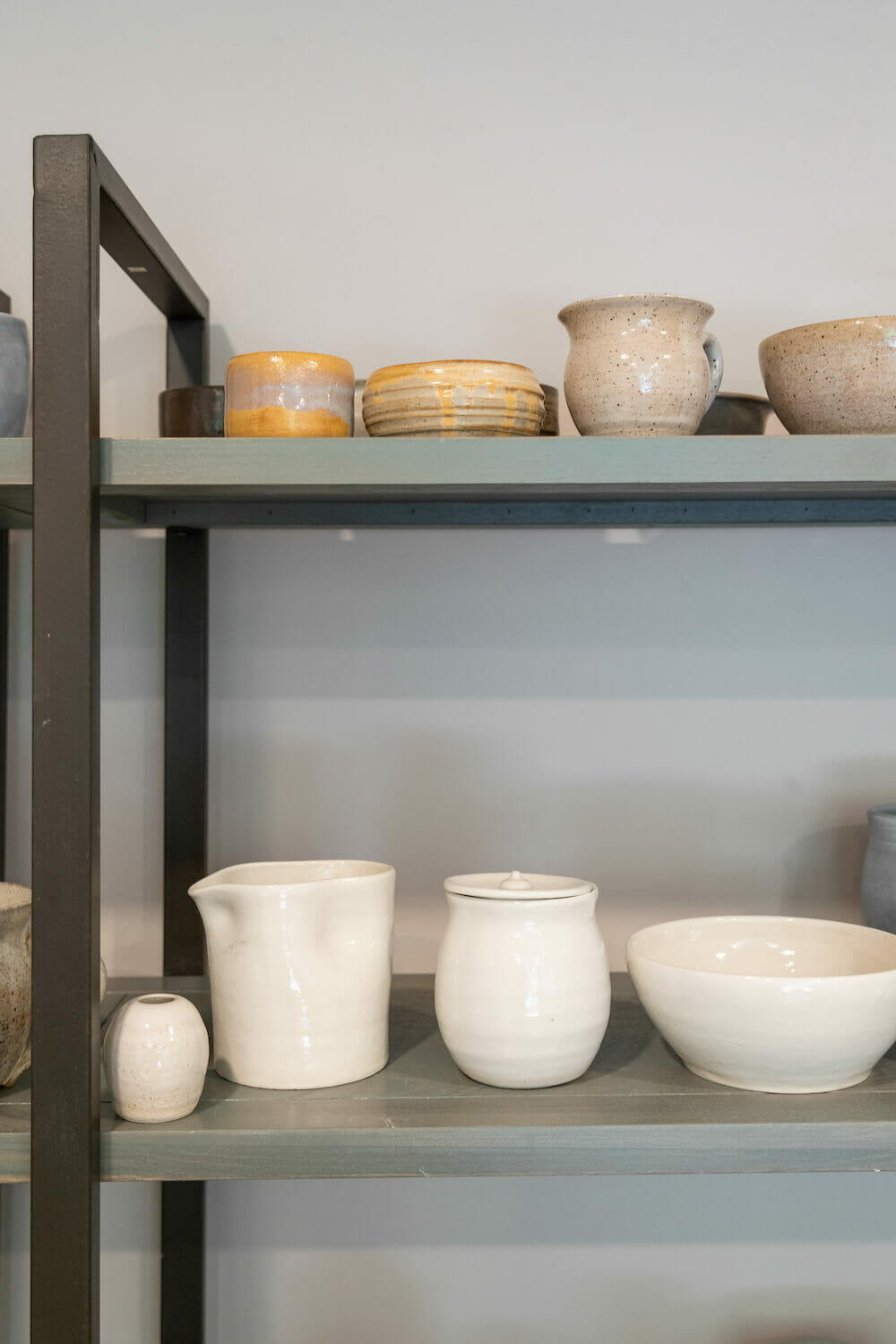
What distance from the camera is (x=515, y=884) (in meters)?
0.92

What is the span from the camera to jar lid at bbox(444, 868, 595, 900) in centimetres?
89

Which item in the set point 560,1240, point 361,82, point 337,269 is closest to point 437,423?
point 337,269

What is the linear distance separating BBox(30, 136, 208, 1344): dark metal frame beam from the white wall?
1.49ft

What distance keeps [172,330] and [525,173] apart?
42 cm

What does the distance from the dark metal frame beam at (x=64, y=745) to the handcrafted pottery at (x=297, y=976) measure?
116 millimetres

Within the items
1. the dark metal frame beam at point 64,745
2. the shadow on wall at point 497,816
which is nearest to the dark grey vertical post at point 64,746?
the dark metal frame beam at point 64,745

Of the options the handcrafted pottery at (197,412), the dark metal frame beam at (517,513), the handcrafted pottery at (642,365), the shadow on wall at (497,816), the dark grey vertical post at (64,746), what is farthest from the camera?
the shadow on wall at (497,816)

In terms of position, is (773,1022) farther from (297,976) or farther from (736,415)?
(736,415)

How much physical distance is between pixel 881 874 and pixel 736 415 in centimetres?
45

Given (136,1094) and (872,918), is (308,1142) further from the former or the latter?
(872,918)

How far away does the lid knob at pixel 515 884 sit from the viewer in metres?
0.91

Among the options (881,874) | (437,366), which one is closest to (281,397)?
(437,366)

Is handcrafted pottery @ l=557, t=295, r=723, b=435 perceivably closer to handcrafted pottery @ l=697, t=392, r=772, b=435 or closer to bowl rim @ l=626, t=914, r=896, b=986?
handcrafted pottery @ l=697, t=392, r=772, b=435

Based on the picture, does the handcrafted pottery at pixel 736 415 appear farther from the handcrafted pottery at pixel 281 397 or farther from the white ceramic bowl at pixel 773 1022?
the white ceramic bowl at pixel 773 1022
